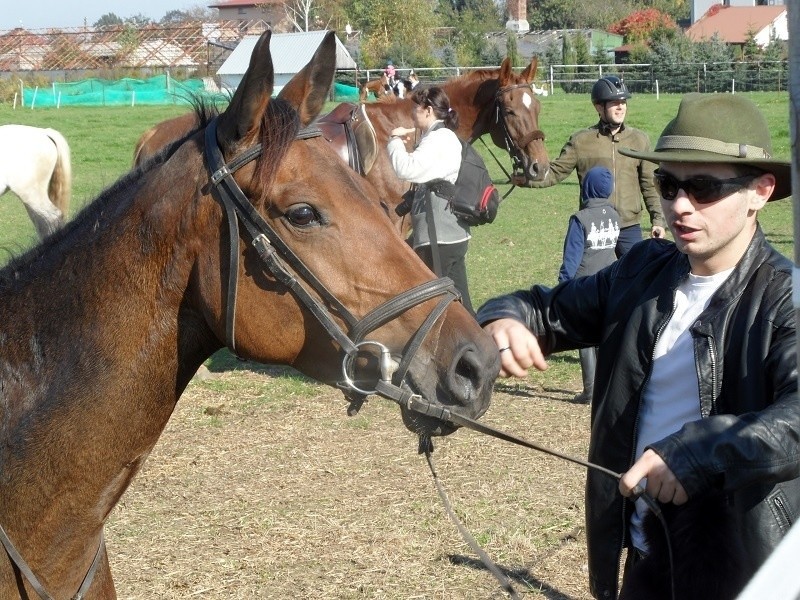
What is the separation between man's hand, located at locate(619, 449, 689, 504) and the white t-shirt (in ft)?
1.35

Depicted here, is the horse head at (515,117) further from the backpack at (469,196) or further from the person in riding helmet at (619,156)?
the backpack at (469,196)

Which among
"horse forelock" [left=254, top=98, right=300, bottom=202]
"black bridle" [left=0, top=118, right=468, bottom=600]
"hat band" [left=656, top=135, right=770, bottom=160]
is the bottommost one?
"black bridle" [left=0, top=118, right=468, bottom=600]

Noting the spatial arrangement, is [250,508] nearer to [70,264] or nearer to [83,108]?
[70,264]

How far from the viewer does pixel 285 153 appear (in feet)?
8.14

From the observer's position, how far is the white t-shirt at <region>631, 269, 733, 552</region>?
94.9 inches

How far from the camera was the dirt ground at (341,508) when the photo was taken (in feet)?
14.9

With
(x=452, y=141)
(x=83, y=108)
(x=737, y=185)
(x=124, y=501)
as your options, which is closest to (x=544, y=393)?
(x=452, y=141)

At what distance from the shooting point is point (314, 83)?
9.19ft

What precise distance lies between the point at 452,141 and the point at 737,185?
17.4ft

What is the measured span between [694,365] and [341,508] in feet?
10.8

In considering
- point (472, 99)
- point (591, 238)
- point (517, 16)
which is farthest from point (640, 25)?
point (591, 238)

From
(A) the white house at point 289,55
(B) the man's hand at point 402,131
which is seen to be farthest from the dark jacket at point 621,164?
(A) the white house at point 289,55

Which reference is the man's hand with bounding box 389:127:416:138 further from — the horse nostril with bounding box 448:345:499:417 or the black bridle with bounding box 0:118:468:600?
the horse nostril with bounding box 448:345:499:417

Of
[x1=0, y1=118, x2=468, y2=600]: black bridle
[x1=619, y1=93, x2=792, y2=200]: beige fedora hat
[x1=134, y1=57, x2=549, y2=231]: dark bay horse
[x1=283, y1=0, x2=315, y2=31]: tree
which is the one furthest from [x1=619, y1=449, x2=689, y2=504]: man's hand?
[x1=283, y1=0, x2=315, y2=31]: tree
